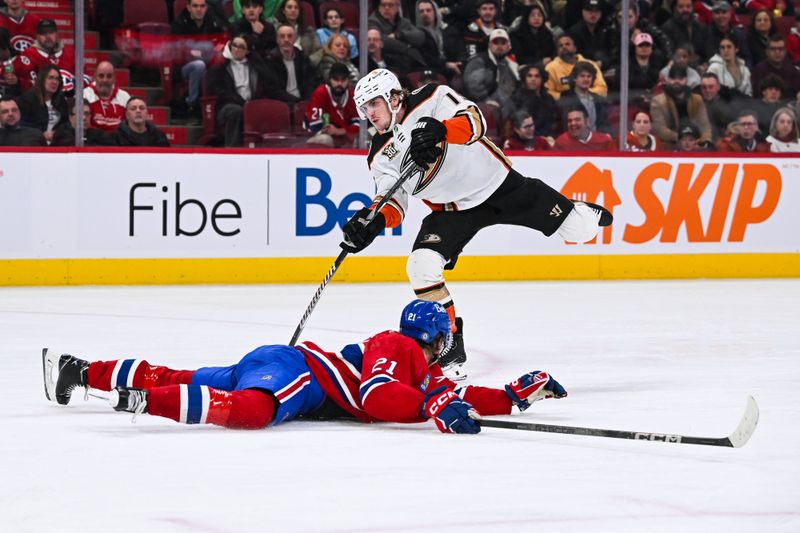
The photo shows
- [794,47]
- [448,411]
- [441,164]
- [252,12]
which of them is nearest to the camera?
[448,411]

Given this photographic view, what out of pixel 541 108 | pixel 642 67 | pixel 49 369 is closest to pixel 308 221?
pixel 541 108

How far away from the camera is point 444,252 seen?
5.45m

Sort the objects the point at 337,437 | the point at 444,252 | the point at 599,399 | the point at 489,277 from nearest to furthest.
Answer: the point at 337,437 → the point at 599,399 → the point at 444,252 → the point at 489,277

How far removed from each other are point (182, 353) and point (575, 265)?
4327 millimetres

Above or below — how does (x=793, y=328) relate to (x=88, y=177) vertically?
below

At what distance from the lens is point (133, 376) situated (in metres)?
3.96

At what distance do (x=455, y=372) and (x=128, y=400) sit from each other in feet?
6.05

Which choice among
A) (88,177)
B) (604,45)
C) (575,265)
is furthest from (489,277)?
(88,177)

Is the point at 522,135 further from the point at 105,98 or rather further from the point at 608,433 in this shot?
the point at 608,433

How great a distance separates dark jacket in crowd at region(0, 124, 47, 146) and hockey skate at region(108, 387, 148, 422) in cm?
496

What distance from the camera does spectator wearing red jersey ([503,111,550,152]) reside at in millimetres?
9164

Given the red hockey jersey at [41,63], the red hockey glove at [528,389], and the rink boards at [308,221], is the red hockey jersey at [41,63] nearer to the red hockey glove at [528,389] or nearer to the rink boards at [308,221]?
the rink boards at [308,221]

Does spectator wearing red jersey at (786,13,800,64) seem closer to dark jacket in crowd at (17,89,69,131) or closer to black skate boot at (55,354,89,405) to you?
dark jacket in crowd at (17,89,69,131)

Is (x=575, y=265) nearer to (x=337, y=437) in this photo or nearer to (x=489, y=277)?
(x=489, y=277)
